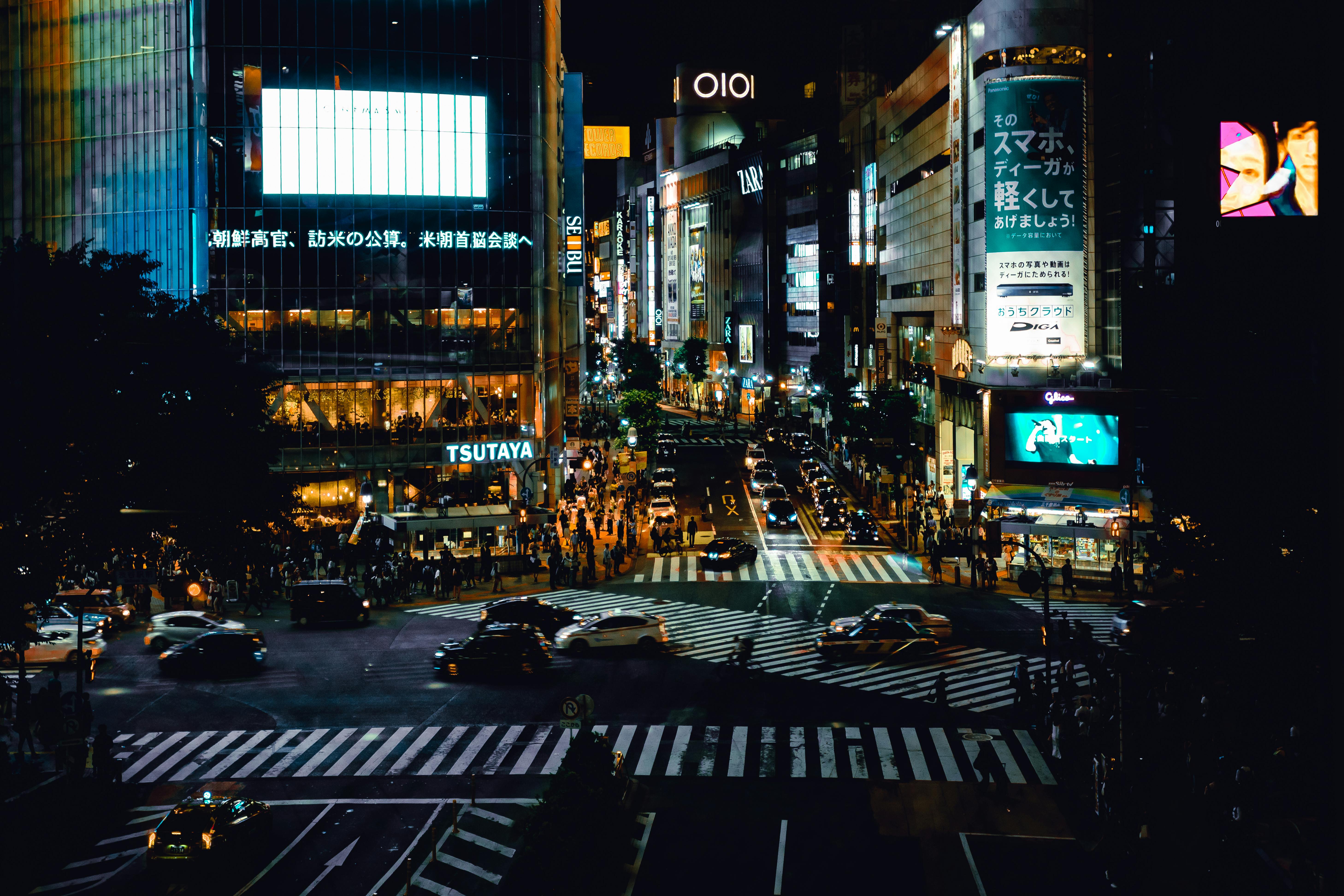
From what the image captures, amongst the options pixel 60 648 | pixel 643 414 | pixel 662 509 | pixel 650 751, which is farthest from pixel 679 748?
pixel 643 414

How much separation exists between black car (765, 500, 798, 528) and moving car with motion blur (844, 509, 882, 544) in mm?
4008

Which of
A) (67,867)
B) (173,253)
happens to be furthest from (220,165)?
(67,867)

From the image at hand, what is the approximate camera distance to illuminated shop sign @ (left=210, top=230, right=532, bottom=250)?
6506cm

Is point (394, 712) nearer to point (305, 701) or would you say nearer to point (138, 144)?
point (305, 701)

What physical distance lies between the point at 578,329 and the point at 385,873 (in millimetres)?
94972

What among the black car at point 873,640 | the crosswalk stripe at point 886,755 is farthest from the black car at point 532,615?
the crosswalk stripe at point 886,755

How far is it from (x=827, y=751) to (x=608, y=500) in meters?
48.3

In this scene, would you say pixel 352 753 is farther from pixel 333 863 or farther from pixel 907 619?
pixel 907 619

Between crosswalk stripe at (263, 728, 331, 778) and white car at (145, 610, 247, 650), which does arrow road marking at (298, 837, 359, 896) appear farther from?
white car at (145, 610, 247, 650)

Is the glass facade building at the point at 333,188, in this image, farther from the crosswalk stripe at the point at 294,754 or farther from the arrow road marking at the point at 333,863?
the arrow road marking at the point at 333,863

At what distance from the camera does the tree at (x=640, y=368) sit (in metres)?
125

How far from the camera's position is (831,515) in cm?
6519

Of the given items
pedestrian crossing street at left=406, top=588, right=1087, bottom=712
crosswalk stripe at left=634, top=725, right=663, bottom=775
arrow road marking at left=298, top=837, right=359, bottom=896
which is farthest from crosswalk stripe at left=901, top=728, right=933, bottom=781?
arrow road marking at left=298, top=837, right=359, bottom=896

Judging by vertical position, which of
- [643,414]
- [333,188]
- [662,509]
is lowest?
[662,509]
